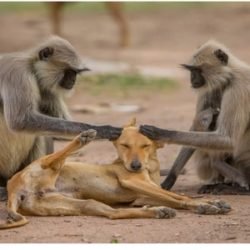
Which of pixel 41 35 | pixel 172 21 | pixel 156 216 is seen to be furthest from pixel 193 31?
pixel 156 216

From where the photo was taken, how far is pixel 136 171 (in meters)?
7.95

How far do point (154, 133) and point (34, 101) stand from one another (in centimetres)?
100

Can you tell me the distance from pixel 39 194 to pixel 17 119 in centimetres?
81

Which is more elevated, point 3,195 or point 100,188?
point 100,188

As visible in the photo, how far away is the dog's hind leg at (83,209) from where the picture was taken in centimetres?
756

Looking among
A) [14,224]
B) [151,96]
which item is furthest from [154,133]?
[151,96]

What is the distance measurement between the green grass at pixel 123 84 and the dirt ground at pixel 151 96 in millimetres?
245

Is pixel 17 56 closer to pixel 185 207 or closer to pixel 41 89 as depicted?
pixel 41 89

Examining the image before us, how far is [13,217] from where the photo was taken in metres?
7.45

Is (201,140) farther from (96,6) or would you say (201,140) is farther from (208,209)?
(96,6)

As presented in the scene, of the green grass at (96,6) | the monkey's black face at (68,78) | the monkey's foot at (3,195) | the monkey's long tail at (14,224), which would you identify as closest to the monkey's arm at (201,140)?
the monkey's black face at (68,78)

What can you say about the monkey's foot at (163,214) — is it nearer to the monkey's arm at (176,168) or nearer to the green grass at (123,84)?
the monkey's arm at (176,168)

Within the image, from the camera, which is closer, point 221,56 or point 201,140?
point 201,140

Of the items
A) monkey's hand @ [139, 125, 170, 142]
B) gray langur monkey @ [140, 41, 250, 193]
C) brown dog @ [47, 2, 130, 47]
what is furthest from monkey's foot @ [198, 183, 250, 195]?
brown dog @ [47, 2, 130, 47]
